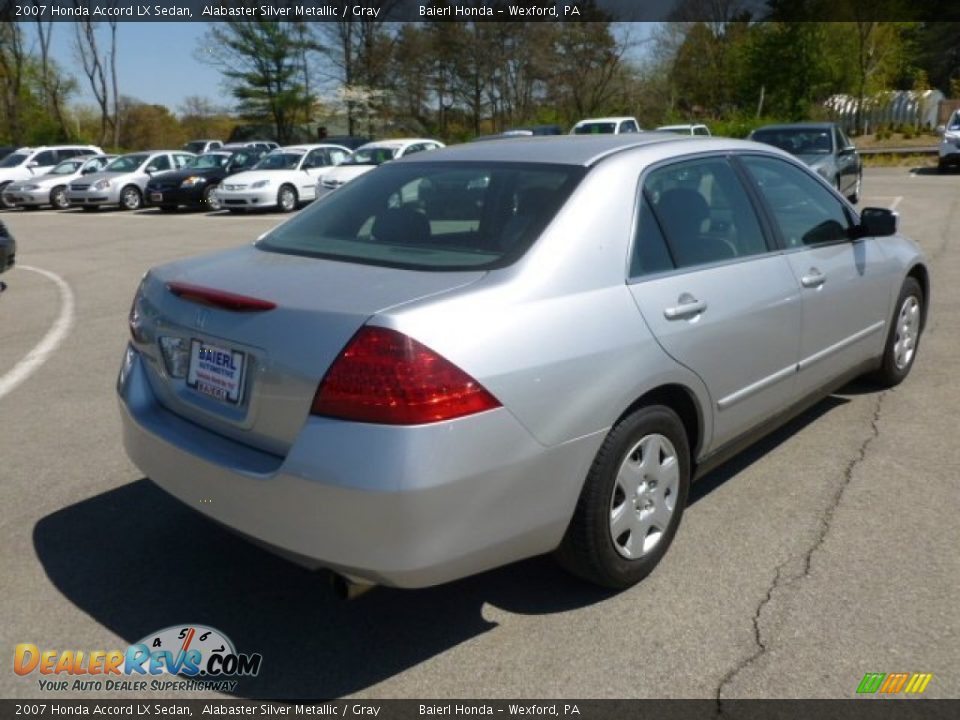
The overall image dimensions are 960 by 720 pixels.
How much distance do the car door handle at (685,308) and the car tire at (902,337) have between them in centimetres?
242

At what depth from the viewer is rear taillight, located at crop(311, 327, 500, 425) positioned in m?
2.51

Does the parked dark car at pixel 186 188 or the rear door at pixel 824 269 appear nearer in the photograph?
the rear door at pixel 824 269

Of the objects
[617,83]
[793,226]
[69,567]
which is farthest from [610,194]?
[617,83]

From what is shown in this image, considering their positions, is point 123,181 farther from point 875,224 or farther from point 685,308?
point 685,308

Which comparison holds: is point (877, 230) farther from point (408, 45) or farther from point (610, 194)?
point (408, 45)

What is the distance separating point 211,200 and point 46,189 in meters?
6.21

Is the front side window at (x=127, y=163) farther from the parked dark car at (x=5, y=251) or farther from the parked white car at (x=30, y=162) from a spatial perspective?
the parked dark car at (x=5, y=251)

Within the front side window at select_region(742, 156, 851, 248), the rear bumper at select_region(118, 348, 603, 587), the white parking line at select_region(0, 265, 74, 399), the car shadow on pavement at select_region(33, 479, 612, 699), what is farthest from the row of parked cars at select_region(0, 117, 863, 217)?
the rear bumper at select_region(118, 348, 603, 587)

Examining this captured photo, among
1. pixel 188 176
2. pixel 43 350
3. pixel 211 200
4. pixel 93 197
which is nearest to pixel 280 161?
pixel 211 200

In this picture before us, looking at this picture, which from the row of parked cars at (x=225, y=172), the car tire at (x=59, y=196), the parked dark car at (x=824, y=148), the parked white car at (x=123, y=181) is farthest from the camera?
the car tire at (x=59, y=196)

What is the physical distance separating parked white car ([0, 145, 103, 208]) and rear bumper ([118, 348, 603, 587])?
26473 millimetres

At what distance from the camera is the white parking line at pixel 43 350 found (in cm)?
611

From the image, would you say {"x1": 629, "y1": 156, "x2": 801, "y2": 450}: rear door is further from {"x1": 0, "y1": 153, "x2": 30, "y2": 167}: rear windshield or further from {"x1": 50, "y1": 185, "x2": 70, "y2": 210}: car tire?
{"x1": 0, "y1": 153, "x2": 30, "y2": 167}: rear windshield

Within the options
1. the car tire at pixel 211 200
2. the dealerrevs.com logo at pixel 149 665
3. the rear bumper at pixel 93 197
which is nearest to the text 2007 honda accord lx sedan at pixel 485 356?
the dealerrevs.com logo at pixel 149 665
